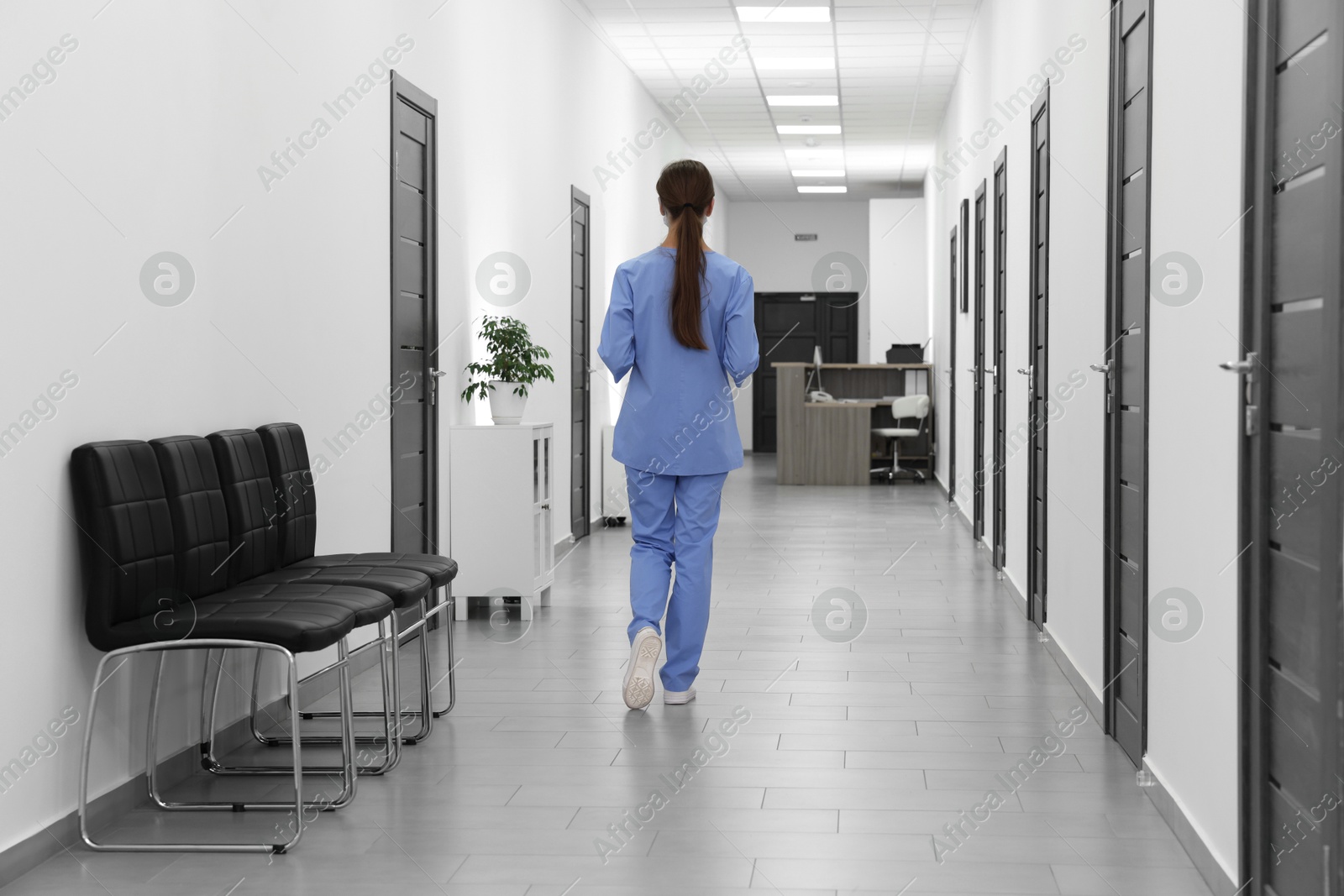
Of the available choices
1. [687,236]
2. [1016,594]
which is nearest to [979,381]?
[1016,594]

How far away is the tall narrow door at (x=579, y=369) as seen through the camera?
7898mm

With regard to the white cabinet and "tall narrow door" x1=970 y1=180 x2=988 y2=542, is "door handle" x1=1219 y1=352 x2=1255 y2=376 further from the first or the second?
"tall narrow door" x1=970 y1=180 x2=988 y2=542

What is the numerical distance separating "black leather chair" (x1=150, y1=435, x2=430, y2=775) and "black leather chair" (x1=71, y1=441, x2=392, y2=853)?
0.03m

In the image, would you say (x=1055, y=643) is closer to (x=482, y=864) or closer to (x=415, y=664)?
(x=415, y=664)

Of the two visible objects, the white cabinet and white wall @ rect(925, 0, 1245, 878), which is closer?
white wall @ rect(925, 0, 1245, 878)

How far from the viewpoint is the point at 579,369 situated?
26.8ft

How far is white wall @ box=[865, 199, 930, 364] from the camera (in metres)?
15.0

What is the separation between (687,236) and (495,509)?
6.37 feet

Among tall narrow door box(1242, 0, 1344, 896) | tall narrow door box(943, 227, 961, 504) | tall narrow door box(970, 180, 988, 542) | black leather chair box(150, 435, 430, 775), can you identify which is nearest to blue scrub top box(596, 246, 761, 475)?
black leather chair box(150, 435, 430, 775)

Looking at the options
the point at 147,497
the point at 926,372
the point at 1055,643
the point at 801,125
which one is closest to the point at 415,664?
the point at 147,497

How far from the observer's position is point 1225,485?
7.45 ft

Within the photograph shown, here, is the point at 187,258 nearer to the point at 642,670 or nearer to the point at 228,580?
the point at 228,580

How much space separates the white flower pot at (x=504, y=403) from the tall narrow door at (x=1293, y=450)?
145 inches

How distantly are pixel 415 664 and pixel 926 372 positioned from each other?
9.50m
